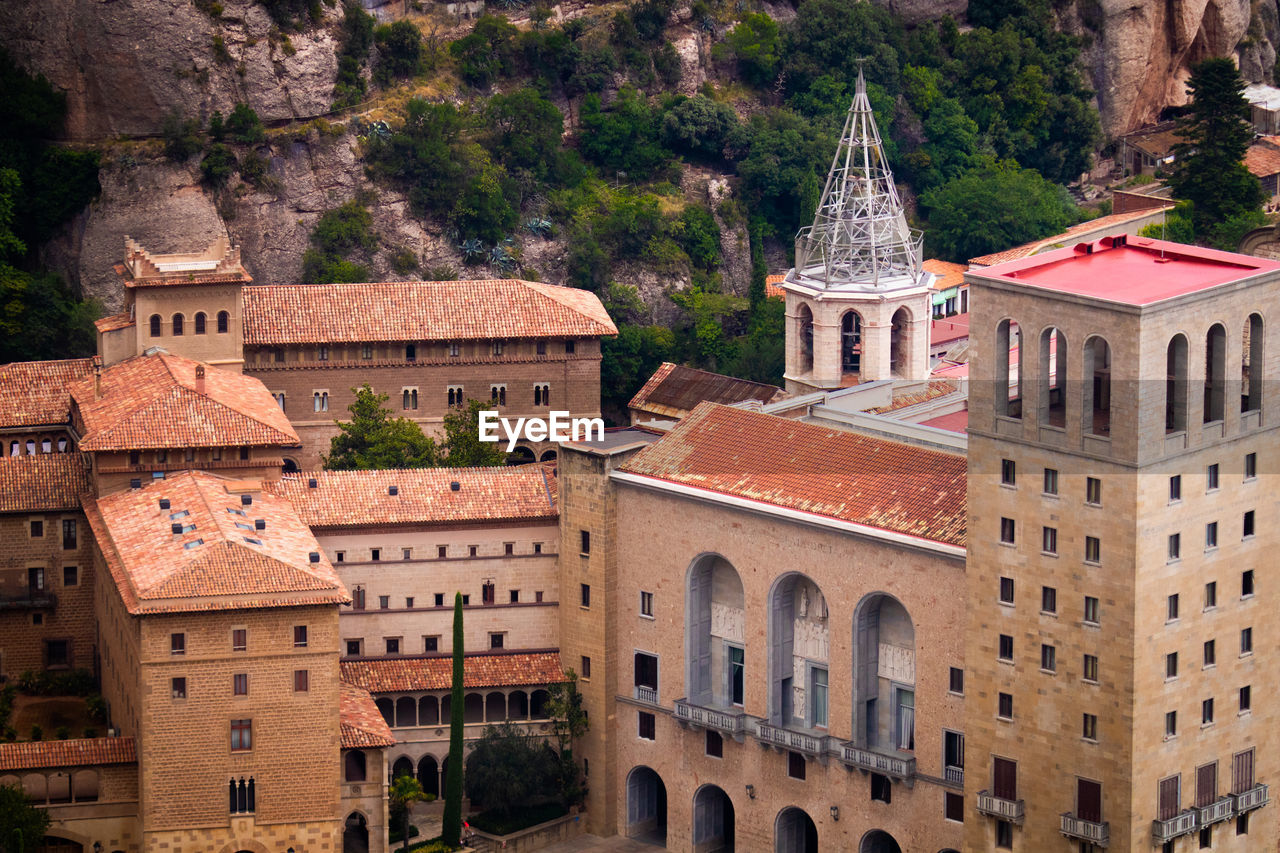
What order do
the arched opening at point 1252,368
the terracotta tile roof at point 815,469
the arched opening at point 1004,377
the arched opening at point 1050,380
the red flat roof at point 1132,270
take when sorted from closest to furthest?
1. the red flat roof at point 1132,270
2. the arched opening at point 1050,380
3. the arched opening at point 1252,368
4. the arched opening at point 1004,377
5. the terracotta tile roof at point 815,469

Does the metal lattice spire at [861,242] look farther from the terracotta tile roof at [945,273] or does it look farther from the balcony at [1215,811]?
the balcony at [1215,811]

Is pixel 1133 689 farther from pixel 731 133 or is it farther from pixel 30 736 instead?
pixel 731 133

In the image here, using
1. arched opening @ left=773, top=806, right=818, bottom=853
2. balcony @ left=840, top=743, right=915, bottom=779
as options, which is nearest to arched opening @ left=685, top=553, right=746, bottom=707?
arched opening @ left=773, top=806, right=818, bottom=853

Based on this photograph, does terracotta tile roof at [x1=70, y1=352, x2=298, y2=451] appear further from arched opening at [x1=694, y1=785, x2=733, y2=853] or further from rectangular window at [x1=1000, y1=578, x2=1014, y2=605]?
rectangular window at [x1=1000, y1=578, x2=1014, y2=605]

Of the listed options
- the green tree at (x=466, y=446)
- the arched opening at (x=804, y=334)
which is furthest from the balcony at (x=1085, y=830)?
the green tree at (x=466, y=446)

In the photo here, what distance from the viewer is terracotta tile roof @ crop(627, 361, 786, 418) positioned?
144m

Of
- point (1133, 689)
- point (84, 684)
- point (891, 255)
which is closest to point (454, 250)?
point (891, 255)

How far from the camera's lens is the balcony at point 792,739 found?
117 meters

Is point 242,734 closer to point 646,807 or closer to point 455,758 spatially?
point 455,758

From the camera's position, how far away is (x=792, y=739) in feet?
386

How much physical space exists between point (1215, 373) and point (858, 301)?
30433mm

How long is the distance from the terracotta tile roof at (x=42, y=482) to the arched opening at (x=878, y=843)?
3206cm

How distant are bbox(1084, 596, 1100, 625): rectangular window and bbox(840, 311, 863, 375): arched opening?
3127 centimetres

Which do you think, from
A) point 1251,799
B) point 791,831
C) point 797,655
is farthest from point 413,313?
point 1251,799
